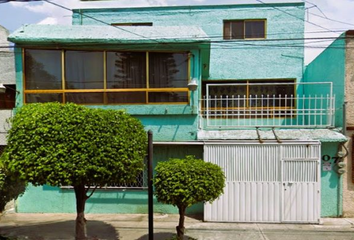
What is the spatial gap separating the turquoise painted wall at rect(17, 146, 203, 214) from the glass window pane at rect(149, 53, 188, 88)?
1.78 m

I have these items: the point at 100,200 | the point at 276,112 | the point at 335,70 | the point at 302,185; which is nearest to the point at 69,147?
the point at 100,200

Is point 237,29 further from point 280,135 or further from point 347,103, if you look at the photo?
point 280,135

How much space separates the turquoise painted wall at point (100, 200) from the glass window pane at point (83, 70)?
2.53m

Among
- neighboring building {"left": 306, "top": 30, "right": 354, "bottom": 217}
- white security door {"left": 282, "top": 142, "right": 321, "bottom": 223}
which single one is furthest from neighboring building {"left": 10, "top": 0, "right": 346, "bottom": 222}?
neighboring building {"left": 306, "top": 30, "right": 354, "bottom": 217}

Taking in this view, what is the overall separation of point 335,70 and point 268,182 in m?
3.81

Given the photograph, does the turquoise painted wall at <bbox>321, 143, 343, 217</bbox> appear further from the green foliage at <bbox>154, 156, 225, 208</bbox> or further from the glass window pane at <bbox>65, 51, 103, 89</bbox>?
the glass window pane at <bbox>65, 51, 103, 89</bbox>

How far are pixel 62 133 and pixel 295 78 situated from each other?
896 cm

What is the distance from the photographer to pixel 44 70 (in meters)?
7.14

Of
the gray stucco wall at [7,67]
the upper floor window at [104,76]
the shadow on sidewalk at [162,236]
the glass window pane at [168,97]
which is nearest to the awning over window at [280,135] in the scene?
the glass window pane at [168,97]

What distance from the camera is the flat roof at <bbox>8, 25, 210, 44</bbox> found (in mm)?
6844

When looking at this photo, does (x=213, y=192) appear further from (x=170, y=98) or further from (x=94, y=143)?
(x=170, y=98)

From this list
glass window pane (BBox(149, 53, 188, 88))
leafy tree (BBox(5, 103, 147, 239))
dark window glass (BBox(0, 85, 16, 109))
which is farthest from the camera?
dark window glass (BBox(0, 85, 16, 109))

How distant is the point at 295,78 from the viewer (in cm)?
1016

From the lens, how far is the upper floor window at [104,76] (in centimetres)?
711
